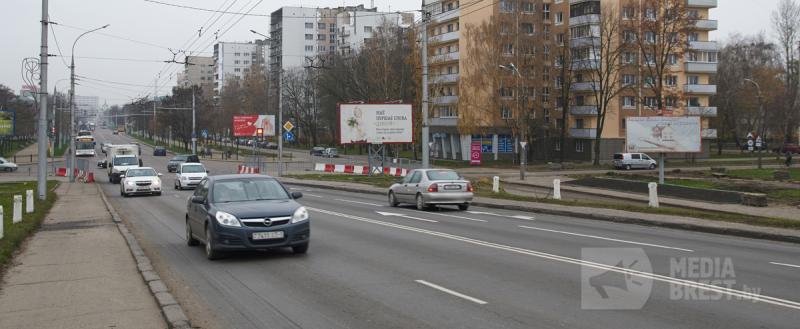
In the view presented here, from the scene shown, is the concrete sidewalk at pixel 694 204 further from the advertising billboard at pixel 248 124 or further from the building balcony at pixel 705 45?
the building balcony at pixel 705 45

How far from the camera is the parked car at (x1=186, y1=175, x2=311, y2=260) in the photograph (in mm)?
11867

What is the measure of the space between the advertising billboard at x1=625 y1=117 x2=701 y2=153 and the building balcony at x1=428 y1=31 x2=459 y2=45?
5062cm

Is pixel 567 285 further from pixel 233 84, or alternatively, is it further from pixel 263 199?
pixel 233 84

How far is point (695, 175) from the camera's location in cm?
4656

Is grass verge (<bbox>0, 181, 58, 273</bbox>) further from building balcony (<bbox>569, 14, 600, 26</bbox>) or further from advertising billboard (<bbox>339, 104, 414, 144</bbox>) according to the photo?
building balcony (<bbox>569, 14, 600, 26</bbox>)


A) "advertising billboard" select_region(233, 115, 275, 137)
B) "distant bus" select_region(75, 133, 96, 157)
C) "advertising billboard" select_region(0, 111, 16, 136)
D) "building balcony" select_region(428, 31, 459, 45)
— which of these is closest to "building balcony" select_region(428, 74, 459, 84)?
"building balcony" select_region(428, 31, 459, 45)

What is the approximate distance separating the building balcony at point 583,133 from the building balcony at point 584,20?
11003mm

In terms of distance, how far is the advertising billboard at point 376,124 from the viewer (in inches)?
1860

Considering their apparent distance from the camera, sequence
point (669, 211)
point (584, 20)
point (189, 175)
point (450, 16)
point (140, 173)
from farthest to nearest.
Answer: point (450, 16) < point (584, 20) < point (189, 175) < point (140, 173) < point (669, 211)

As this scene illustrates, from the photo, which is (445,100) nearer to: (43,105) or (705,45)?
(705,45)

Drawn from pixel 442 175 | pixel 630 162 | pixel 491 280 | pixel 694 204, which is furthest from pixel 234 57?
pixel 491 280

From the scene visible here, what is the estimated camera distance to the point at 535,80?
66062mm

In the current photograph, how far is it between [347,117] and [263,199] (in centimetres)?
3453

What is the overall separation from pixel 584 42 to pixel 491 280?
213ft
